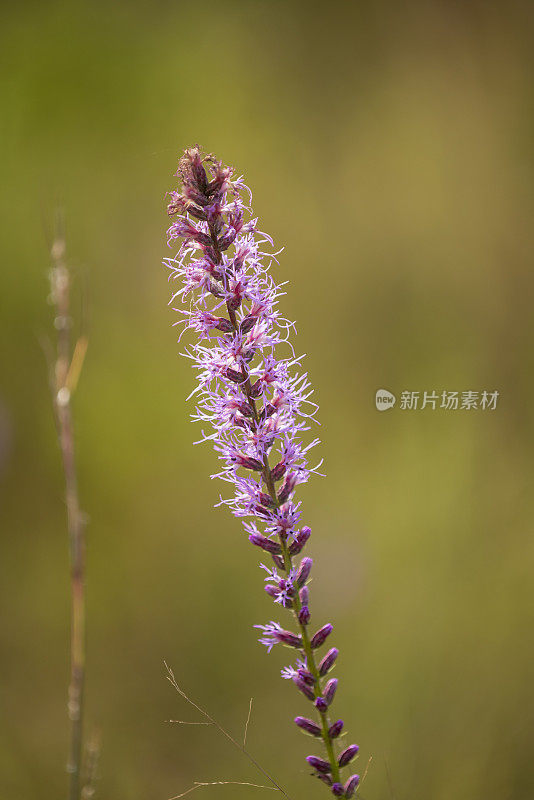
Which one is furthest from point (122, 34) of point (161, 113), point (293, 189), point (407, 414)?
point (407, 414)

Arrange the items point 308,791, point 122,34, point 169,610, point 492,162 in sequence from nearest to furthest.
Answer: point 308,791 → point 169,610 → point 492,162 → point 122,34

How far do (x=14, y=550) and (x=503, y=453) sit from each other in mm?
2509

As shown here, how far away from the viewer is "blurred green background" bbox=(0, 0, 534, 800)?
9.86 ft

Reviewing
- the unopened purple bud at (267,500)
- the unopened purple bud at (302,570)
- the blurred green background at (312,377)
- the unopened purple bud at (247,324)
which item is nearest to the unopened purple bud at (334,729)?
the unopened purple bud at (302,570)

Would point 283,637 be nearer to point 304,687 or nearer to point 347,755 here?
point 304,687

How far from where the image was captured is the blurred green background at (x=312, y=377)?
3.00m

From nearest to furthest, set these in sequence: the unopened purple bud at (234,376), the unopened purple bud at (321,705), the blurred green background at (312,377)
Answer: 1. the unopened purple bud at (321,705)
2. the unopened purple bud at (234,376)
3. the blurred green background at (312,377)

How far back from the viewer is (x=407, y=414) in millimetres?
3574

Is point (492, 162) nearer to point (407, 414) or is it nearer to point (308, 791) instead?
point (407, 414)

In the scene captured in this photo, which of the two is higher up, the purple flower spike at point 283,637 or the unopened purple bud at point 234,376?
the unopened purple bud at point 234,376

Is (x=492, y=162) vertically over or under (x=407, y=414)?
over

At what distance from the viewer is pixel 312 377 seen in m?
3.69

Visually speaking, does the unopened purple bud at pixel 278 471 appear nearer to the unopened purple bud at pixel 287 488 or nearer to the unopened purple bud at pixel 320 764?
the unopened purple bud at pixel 287 488

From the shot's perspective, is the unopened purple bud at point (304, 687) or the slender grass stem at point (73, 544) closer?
the unopened purple bud at point (304, 687)
